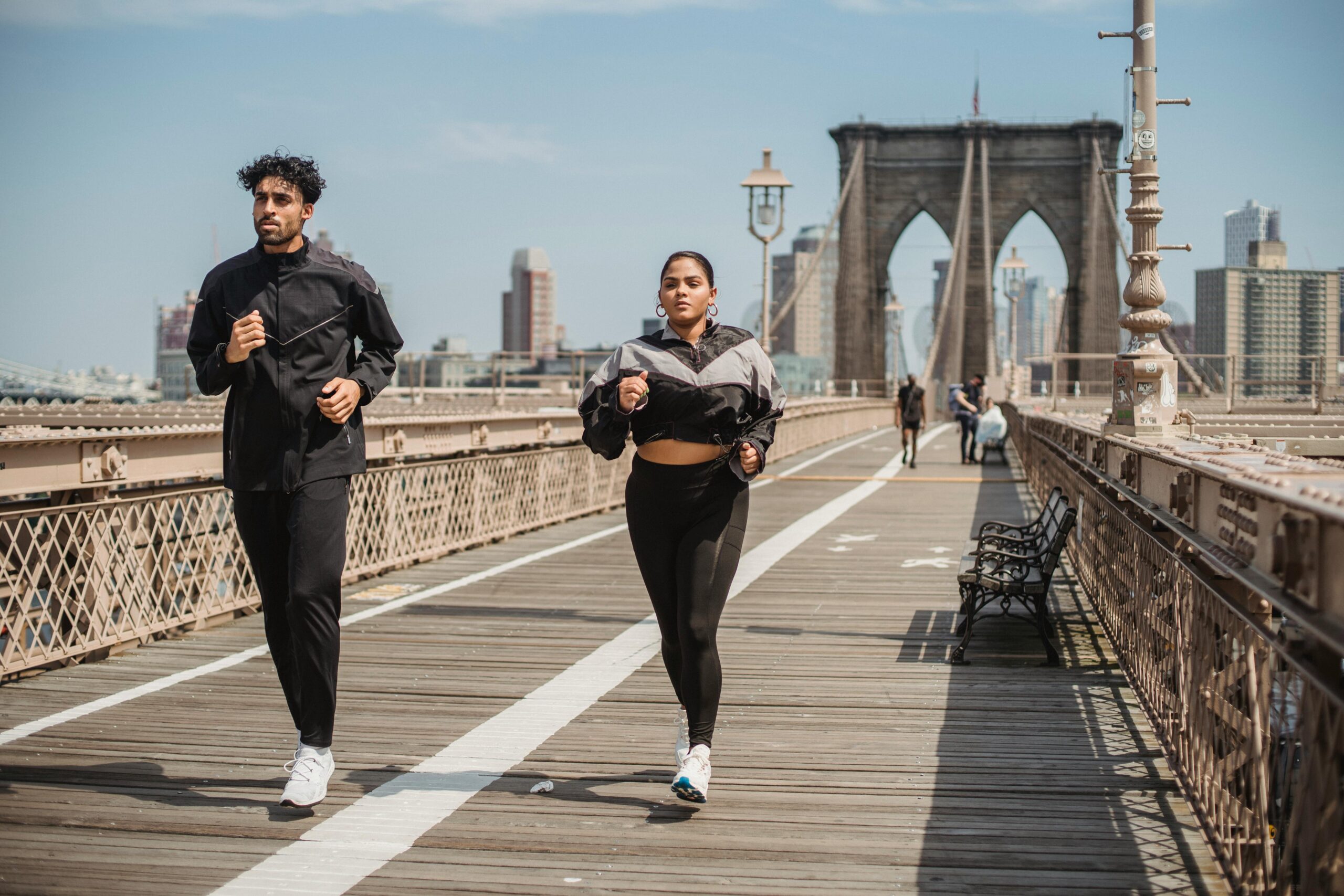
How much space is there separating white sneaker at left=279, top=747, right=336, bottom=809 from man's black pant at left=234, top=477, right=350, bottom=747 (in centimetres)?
5

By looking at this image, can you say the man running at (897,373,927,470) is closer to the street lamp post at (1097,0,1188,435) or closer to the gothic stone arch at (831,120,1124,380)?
the street lamp post at (1097,0,1188,435)

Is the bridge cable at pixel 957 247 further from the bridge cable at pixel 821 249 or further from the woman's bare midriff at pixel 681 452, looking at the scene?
the woman's bare midriff at pixel 681 452

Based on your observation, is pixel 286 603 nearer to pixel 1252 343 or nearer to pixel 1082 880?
pixel 1082 880

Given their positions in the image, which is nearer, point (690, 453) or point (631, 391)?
point (631, 391)

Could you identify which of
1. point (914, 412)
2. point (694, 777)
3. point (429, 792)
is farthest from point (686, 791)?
point (914, 412)

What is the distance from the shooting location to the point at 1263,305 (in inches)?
3044

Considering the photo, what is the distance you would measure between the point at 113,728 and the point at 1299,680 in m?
4.55

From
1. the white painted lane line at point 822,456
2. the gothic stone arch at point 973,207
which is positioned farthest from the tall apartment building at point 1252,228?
the white painted lane line at point 822,456

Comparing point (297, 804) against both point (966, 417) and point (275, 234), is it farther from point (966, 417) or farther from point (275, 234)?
point (966, 417)

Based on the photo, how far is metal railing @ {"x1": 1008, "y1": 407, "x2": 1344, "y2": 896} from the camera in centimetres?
306

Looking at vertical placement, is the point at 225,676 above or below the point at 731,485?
below

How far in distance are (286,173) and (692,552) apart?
1846 mm

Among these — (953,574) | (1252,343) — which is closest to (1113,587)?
(953,574)

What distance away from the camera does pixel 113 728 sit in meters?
5.86
